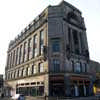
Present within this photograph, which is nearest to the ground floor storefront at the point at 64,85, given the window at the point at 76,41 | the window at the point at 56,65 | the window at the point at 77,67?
the window at the point at 56,65

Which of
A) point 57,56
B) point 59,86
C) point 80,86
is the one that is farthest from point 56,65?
point 80,86

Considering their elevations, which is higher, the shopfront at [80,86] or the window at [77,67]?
the window at [77,67]

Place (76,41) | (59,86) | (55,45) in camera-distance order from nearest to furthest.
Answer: (59,86) < (55,45) < (76,41)

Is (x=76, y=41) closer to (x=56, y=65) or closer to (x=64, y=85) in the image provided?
(x=56, y=65)

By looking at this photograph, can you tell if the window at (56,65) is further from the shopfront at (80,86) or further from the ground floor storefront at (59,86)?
the shopfront at (80,86)

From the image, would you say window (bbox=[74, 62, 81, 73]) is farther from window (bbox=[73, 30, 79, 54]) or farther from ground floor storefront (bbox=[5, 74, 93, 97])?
window (bbox=[73, 30, 79, 54])

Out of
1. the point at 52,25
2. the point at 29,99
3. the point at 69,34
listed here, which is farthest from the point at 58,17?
the point at 29,99

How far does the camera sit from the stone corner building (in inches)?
933

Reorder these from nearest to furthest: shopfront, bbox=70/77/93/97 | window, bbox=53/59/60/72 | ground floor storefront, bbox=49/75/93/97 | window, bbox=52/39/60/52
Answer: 1. ground floor storefront, bbox=49/75/93/97
2. shopfront, bbox=70/77/93/97
3. window, bbox=53/59/60/72
4. window, bbox=52/39/60/52

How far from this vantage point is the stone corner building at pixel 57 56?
933 inches

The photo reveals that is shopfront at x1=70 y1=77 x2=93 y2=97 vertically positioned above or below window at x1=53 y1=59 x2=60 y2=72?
below

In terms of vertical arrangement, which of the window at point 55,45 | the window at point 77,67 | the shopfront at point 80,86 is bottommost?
the shopfront at point 80,86

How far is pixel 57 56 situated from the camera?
25234 mm

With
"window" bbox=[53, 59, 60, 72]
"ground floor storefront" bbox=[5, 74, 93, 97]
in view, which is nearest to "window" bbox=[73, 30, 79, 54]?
"window" bbox=[53, 59, 60, 72]
